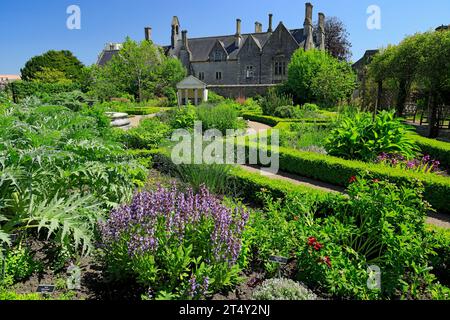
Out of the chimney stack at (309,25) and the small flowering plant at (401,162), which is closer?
the small flowering plant at (401,162)

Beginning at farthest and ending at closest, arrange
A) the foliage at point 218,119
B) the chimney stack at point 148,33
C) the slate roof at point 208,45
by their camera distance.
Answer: the chimney stack at point 148,33
the slate roof at point 208,45
the foliage at point 218,119

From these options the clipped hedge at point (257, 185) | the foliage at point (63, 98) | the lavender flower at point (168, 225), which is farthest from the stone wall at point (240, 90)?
the lavender flower at point (168, 225)

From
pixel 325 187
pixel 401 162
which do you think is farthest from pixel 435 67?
pixel 325 187

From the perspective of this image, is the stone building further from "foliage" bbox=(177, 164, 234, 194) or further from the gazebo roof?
"foliage" bbox=(177, 164, 234, 194)

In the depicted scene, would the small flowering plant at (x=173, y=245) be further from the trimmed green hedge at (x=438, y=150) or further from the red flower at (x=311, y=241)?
the trimmed green hedge at (x=438, y=150)

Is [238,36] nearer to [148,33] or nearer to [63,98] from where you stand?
[148,33]

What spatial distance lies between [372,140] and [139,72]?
103 ft

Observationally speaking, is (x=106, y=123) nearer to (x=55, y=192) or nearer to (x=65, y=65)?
(x=55, y=192)

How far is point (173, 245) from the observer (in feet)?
10.4

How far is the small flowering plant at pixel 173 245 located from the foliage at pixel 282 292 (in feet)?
0.98

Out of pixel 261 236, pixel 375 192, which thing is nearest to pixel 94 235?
pixel 261 236

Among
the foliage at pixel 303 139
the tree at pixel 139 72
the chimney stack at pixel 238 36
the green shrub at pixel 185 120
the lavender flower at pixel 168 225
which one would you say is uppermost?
the chimney stack at pixel 238 36

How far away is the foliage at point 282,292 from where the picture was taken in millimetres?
2992

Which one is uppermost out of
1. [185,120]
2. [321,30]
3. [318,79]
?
[321,30]
